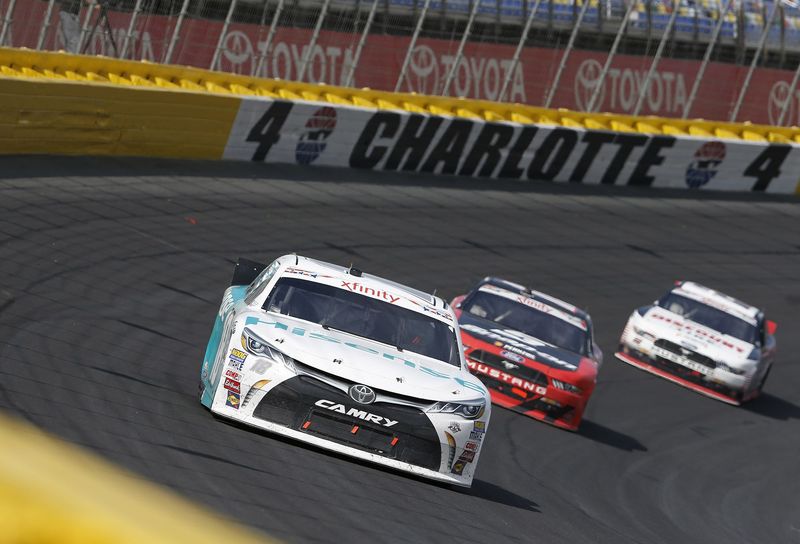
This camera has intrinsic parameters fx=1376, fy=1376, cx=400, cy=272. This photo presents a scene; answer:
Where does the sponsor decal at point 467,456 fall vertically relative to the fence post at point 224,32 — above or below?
below

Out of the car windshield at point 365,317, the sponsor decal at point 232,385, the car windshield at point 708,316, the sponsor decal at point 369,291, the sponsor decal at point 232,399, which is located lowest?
the sponsor decal at point 232,399

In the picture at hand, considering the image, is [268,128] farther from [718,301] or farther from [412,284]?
[718,301]

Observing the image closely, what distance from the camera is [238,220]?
61.2 feet

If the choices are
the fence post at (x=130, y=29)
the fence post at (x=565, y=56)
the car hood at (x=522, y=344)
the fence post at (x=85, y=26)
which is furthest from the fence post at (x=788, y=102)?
the car hood at (x=522, y=344)

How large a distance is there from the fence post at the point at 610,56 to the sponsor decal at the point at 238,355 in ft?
67.9

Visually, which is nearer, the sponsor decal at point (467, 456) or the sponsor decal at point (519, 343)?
the sponsor decal at point (467, 456)

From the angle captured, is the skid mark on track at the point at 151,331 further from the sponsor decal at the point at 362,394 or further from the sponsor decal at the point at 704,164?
the sponsor decal at the point at 704,164

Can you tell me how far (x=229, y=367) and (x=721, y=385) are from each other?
1074 cm

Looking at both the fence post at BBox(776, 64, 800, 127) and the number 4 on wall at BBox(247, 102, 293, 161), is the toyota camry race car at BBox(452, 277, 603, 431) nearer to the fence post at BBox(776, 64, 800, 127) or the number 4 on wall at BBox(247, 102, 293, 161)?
the number 4 on wall at BBox(247, 102, 293, 161)

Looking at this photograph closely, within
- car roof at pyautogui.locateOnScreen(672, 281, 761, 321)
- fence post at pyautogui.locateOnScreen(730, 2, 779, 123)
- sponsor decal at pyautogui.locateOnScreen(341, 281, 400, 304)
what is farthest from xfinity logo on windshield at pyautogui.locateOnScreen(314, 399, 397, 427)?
fence post at pyautogui.locateOnScreen(730, 2, 779, 123)

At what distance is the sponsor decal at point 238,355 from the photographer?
851cm

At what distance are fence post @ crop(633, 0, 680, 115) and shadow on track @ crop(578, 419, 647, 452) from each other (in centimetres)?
1571

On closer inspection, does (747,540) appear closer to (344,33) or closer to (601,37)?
(344,33)

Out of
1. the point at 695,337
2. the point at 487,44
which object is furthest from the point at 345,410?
the point at 487,44
